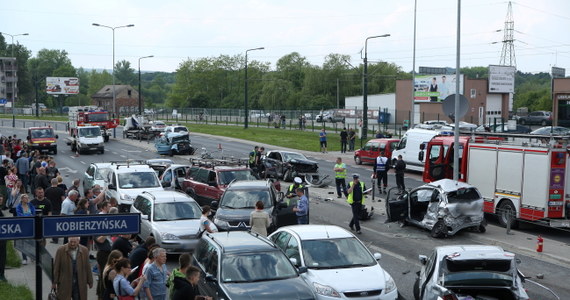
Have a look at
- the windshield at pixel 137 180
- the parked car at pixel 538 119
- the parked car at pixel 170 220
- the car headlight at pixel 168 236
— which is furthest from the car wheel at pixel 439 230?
the parked car at pixel 538 119

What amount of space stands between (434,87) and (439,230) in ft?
194

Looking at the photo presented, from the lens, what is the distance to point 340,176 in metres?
25.3

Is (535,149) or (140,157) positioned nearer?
(535,149)

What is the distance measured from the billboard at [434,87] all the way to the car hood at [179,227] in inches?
2401

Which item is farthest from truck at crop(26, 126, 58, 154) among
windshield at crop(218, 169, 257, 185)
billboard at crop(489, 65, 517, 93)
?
billboard at crop(489, 65, 517, 93)

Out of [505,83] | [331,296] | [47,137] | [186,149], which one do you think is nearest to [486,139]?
[331,296]

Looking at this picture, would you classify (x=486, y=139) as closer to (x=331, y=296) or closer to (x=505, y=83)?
(x=331, y=296)

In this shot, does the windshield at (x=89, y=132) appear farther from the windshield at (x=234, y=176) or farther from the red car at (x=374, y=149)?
the windshield at (x=234, y=176)

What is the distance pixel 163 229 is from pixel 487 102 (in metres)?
64.1

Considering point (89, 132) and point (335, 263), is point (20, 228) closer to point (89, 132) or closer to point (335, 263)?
point (335, 263)

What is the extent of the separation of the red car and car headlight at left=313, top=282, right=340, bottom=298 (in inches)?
1014

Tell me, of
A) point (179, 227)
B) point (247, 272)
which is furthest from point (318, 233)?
point (179, 227)

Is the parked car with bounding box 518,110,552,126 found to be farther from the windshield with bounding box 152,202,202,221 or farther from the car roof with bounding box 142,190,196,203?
the windshield with bounding box 152,202,202,221

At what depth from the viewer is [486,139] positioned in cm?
2259
